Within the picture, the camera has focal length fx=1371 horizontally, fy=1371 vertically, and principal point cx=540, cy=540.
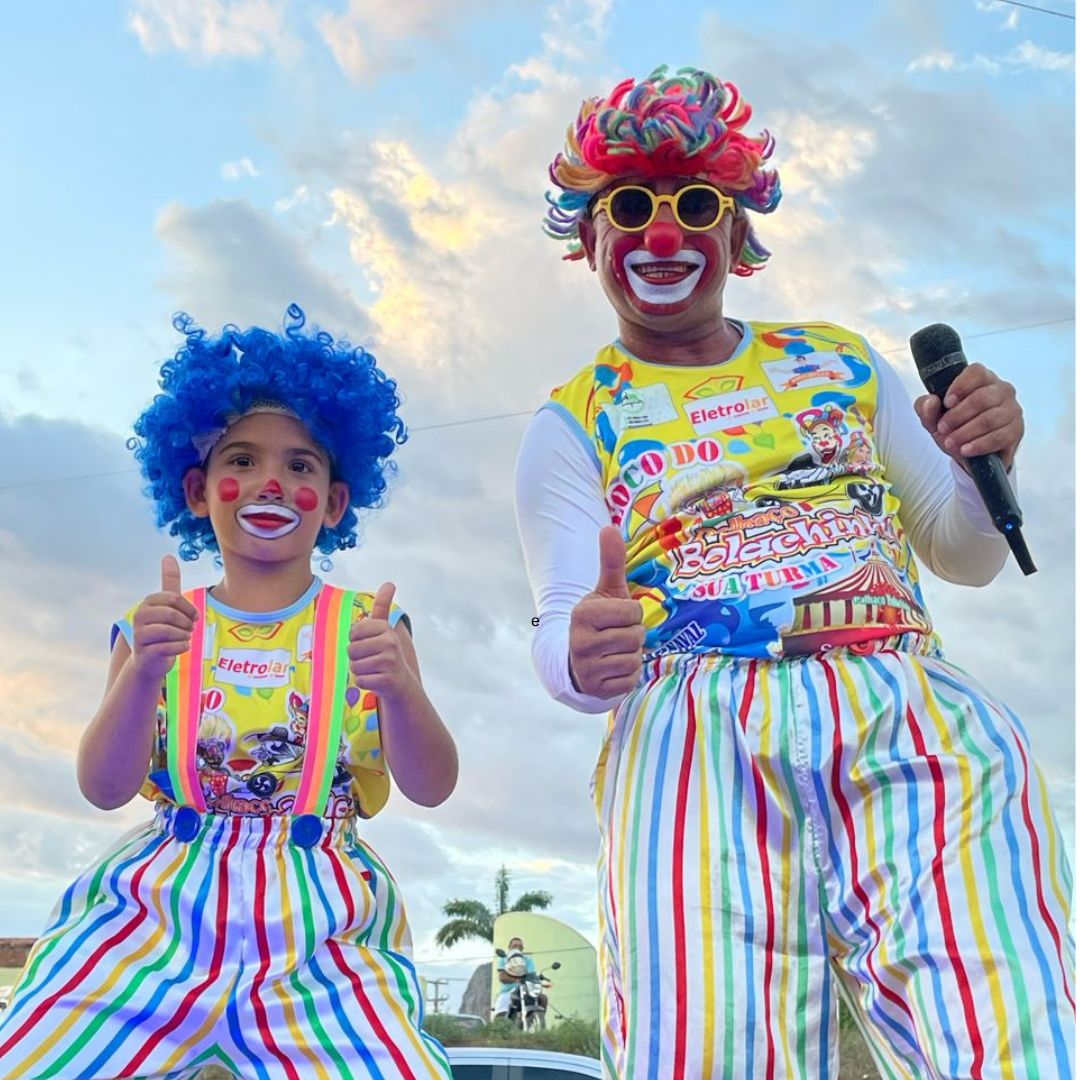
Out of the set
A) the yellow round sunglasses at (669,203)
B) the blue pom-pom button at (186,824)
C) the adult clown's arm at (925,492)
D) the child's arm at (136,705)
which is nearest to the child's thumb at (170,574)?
the child's arm at (136,705)

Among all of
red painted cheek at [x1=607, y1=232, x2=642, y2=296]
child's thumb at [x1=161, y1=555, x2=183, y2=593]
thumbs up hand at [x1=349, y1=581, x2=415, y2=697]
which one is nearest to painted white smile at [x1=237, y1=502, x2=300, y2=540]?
child's thumb at [x1=161, y1=555, x2=183, y2=593]

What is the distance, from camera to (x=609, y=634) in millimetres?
2076

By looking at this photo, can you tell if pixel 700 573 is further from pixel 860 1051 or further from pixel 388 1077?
pixel 860 1051

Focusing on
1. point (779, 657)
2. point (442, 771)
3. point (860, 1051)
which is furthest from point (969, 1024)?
point (860, 1051)

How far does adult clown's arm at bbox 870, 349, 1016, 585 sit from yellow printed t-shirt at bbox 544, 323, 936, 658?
0.28 ft

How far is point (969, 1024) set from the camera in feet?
6.12

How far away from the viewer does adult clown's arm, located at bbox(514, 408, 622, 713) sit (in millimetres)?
2422

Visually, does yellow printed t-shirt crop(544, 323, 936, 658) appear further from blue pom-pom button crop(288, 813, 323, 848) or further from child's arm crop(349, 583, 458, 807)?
blue pom-pom button crop(288, 813, 323, 848)

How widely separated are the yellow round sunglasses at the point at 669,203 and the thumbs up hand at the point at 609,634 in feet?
2.60

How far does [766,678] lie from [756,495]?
0.35 metres

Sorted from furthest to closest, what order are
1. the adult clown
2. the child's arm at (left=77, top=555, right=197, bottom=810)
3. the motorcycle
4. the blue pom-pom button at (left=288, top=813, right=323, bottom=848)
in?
the motorcycle
the blue pom-pom button at (left=288, top=813, right=323, bottom=848)
the child's arm at (left=77, top=555, right=197, bottom=810)
the adult clown

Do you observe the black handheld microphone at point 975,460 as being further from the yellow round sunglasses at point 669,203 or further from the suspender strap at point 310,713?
the suspender strap at point 310,713

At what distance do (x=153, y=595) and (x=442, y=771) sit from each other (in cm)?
70

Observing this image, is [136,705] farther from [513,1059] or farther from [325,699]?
[513,1059]
